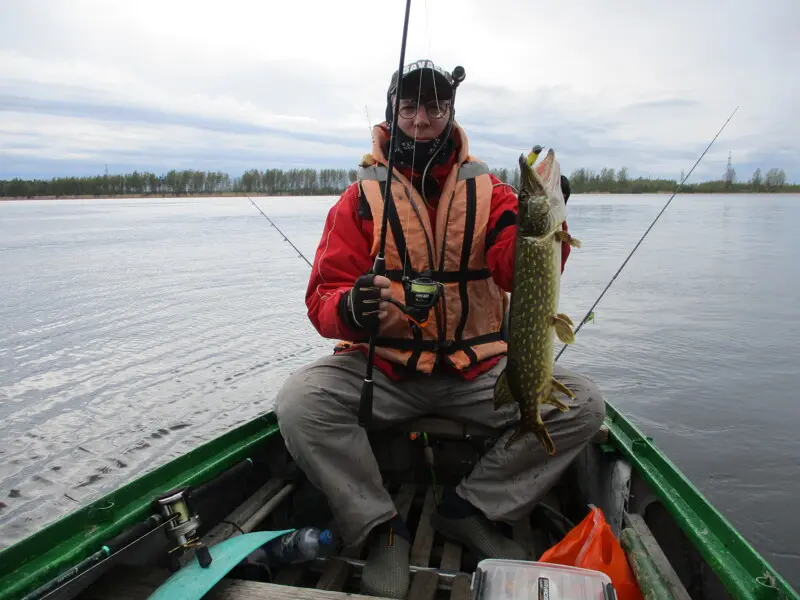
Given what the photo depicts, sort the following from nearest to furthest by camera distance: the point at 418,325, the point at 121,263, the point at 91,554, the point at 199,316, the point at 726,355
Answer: the point at 91,554 < the point at 418,325 < the point at 726,355 < the point at 199,316 < the point at 121,263

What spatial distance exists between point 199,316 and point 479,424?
8561 mm

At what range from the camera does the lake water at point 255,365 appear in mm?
5312

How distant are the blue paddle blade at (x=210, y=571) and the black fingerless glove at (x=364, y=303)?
0.96 metres

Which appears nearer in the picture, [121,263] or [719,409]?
[719,409]

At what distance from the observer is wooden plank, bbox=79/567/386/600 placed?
2.12 metres

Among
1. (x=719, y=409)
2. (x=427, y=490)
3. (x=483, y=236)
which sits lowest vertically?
(x=719, y=409)

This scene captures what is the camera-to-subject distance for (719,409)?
6.47 meters

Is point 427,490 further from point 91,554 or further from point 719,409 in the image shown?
point 719,409

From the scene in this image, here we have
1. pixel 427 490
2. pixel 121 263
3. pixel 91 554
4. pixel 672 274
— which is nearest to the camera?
pixel 91 554

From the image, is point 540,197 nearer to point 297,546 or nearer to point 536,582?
point 536,582

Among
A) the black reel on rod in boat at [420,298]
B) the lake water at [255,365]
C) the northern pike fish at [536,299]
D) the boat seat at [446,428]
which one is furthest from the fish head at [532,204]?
the lake water at [255,365]

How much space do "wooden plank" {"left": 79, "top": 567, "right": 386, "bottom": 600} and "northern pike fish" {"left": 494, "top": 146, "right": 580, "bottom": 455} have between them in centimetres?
102

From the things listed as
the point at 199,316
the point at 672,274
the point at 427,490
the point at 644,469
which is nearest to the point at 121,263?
the point at 199,316

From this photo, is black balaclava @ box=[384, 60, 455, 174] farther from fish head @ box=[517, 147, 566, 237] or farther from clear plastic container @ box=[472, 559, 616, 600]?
→ clear plastic container @ box=[472, 559, 616, 600]
